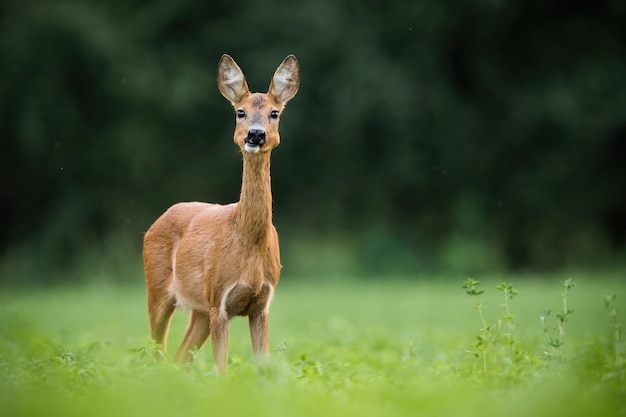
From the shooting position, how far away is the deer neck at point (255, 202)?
23.3 feet

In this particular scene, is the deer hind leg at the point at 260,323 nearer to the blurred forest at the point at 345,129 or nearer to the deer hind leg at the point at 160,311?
the deer hind leg at the point at 160,311

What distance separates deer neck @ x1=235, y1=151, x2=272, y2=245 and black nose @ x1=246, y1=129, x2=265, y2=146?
12 cm

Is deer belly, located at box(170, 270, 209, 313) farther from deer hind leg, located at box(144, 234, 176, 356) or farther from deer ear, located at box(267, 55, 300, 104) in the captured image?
deer ear, located at box(267, 55, 300, 104)

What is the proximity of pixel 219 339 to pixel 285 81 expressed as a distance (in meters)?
2.04

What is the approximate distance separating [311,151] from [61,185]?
561 cm

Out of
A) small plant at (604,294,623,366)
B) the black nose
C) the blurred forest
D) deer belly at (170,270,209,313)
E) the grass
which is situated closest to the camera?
the grass

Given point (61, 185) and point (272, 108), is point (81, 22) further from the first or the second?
point (272, 108)

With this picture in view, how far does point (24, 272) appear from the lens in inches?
867

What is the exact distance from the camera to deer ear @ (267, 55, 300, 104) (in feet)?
25.1

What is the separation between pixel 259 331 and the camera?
23.6 feet

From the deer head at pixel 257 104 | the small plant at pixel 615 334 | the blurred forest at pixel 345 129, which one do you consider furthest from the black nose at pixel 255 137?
the blurred forest at pixel 345 129

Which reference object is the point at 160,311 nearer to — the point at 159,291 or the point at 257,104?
the point at 159,291

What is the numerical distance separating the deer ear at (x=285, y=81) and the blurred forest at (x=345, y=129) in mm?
13964

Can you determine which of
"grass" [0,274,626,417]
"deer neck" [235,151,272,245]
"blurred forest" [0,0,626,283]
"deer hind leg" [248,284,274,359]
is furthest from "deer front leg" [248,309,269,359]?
"blurred forest" [0,0,626,283]
